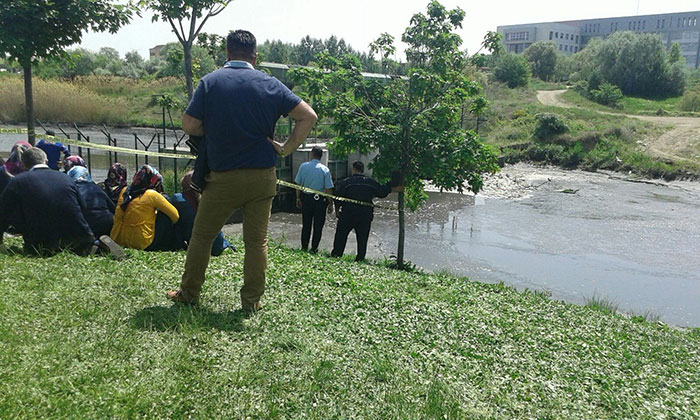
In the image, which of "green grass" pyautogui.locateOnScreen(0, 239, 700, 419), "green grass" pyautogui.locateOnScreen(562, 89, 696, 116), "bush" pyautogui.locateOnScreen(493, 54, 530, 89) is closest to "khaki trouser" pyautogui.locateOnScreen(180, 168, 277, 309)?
"green grass" pyautogui.locateOnScreen(0, 239, 700, 419)

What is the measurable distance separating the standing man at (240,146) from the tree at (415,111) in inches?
195

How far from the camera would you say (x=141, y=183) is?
7.12 m

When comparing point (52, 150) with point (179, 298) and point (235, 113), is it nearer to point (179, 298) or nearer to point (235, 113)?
point (179, 298)

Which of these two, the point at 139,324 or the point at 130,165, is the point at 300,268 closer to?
the point at 139,324

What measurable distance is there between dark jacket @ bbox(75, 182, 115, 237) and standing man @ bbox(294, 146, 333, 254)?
3.59m

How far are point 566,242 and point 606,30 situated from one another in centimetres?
13465

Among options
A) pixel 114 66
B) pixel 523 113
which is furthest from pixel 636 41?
pixel 114 66

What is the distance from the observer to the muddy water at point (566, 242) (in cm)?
1202

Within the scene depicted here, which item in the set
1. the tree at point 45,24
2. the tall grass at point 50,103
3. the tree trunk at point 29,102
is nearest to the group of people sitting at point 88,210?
the tree trunk at point 29,102

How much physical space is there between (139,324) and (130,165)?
21.4m

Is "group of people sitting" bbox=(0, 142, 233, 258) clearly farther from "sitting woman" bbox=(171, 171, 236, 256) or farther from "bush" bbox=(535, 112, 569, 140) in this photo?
"bush" bbox=(535, 112, 569, 140)

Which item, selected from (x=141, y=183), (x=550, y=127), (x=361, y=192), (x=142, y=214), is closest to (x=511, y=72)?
(x=550, y=127)

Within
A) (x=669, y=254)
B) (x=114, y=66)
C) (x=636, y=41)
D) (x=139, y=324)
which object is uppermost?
(x=636, y=41)

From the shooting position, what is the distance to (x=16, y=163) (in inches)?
341
